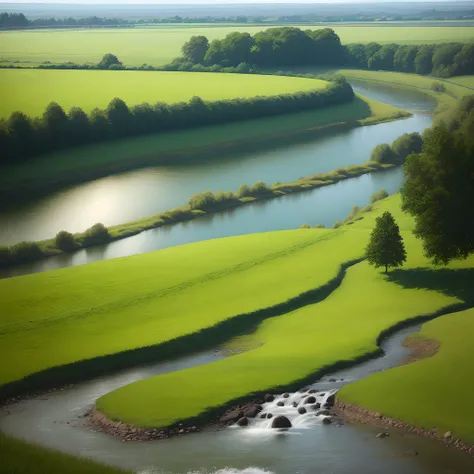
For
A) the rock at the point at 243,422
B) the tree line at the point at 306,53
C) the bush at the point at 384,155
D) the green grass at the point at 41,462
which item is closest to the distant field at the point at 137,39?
the tree line at the point at 306,53

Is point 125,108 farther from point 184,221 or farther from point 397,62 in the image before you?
point 397,62

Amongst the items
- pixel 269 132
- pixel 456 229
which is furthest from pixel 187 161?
pixel 456 229

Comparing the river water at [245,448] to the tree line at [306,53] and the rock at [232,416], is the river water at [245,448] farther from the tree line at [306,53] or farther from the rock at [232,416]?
the tree line at [306,53]

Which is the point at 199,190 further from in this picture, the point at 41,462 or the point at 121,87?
the point at 41,462

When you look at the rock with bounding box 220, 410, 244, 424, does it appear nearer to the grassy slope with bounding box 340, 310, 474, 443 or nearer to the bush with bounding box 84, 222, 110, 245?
the grassy slope with bounding box 340, 310, 474, 443

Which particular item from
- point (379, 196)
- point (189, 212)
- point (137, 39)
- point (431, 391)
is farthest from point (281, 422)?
point (137, 39)
